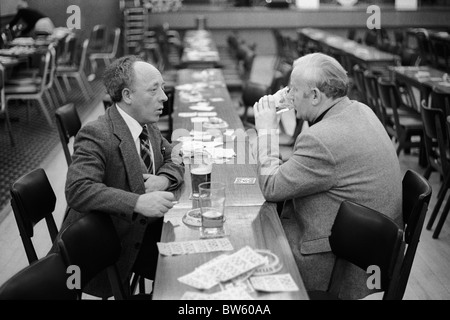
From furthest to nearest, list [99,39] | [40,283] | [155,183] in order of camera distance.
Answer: [99,39], [155,183], [40,283]

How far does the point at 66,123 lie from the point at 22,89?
330 centimetres

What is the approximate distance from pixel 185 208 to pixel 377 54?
23.8ft

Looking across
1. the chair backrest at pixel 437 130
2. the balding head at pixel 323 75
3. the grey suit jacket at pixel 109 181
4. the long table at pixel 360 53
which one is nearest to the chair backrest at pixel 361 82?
the chair backrest at pixel 437 130

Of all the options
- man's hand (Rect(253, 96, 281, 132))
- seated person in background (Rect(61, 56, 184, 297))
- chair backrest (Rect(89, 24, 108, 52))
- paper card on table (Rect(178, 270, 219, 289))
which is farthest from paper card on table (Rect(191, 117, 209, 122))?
chair backrest (Rect(89, 24, 108, 52))

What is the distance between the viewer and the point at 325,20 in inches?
586

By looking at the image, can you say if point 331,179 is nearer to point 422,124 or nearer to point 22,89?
point 422,124

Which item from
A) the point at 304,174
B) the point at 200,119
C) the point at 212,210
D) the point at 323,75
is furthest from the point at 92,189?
the point at 200,119

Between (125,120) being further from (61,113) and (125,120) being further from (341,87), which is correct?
(61,113)

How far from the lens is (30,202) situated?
241 cm

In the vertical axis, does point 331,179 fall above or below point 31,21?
above

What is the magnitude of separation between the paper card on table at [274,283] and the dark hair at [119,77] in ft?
3.93

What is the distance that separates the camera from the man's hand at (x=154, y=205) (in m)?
2.21
